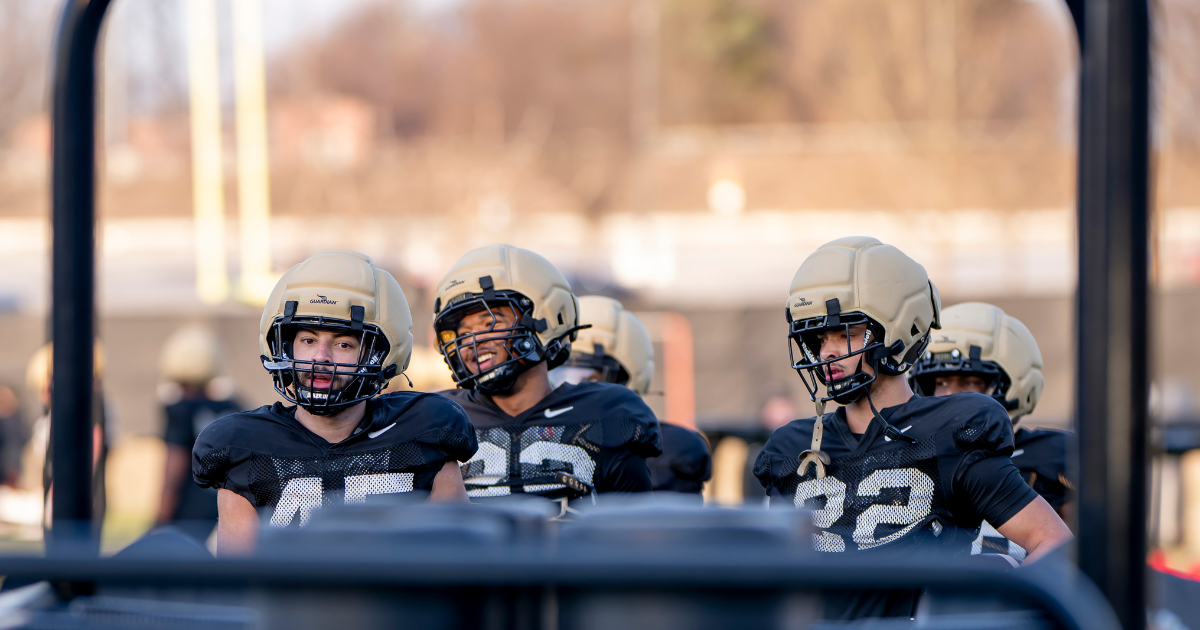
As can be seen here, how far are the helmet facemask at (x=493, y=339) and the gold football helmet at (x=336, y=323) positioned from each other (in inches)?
13.5

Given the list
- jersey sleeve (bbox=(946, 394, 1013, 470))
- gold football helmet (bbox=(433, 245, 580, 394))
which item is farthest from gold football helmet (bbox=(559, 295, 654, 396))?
jersey sleeve (bbox=(946, 394, 1013, 470))

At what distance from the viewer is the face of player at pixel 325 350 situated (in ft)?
9.25

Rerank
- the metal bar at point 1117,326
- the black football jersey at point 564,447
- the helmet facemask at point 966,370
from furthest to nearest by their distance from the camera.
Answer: the helmet facemask at point 966,370 → the black football jersey at point 564,447 → the metal bar at point 1117,326

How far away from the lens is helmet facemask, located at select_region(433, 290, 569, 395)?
3.38m

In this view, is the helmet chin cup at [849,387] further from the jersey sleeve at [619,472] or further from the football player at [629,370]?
the football player at [629,370]

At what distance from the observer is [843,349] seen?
2822 millimetres

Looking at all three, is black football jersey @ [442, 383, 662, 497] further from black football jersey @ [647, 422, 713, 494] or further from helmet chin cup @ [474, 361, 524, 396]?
black football jersey @ [647, 422, 713, 494]

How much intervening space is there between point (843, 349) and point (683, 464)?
1.54 meters

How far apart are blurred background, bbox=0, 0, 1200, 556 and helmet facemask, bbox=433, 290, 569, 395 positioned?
3.00 meters

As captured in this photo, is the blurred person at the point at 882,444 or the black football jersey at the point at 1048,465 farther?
the black football jersey at the point at 1048,465

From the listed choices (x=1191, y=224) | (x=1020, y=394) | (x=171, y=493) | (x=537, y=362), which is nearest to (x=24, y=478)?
(x=171, y=493)

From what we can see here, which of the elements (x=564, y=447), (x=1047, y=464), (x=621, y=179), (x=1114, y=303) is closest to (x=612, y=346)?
(x=564, y=447)

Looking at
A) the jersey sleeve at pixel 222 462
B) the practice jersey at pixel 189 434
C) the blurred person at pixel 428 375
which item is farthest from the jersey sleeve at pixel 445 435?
the blurred person at pixel 428 375

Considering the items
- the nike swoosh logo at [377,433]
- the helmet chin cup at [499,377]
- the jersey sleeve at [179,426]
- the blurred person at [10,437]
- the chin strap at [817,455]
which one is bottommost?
the blurred person at [10,437]
